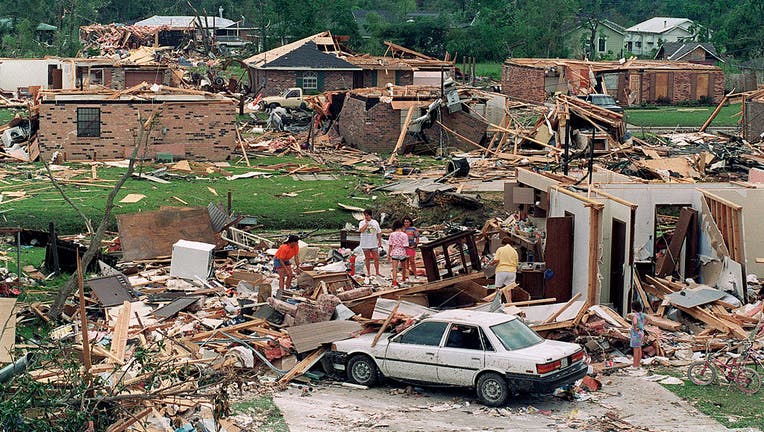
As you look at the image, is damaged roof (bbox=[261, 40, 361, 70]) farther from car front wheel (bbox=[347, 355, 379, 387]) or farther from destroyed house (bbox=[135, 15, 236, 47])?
car front wheel (bbox=[347, 355, 379, 387])

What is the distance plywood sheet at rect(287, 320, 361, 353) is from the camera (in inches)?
697

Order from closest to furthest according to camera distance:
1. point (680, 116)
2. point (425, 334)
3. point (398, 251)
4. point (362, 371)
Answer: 1. point (425, 334)
2. point (362, 371)
3. point (398, 251)
4. point (680, 116)

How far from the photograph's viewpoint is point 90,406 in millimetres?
12969

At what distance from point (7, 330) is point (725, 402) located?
9.10 meters

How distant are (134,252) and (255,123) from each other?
2479 cm

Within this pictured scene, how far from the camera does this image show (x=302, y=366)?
687 inches

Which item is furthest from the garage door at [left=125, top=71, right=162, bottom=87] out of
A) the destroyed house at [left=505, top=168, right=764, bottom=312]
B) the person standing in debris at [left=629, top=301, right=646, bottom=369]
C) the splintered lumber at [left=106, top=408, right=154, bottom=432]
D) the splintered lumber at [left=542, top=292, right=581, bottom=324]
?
the splintered lumber at [left=106, top=408, right=154, bottom=432]

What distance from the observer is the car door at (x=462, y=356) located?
1625cm

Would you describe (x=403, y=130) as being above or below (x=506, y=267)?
above

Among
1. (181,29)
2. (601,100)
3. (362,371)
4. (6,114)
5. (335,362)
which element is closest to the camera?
(362,371)

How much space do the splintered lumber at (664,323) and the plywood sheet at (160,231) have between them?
938 cm

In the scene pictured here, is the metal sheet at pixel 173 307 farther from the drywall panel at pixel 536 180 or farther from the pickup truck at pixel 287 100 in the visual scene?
the pickup truck at pixel 287 100

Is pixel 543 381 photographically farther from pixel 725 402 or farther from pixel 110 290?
pixel 110 290

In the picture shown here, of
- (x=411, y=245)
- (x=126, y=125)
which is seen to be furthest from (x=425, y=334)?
(x=126, y=125)
